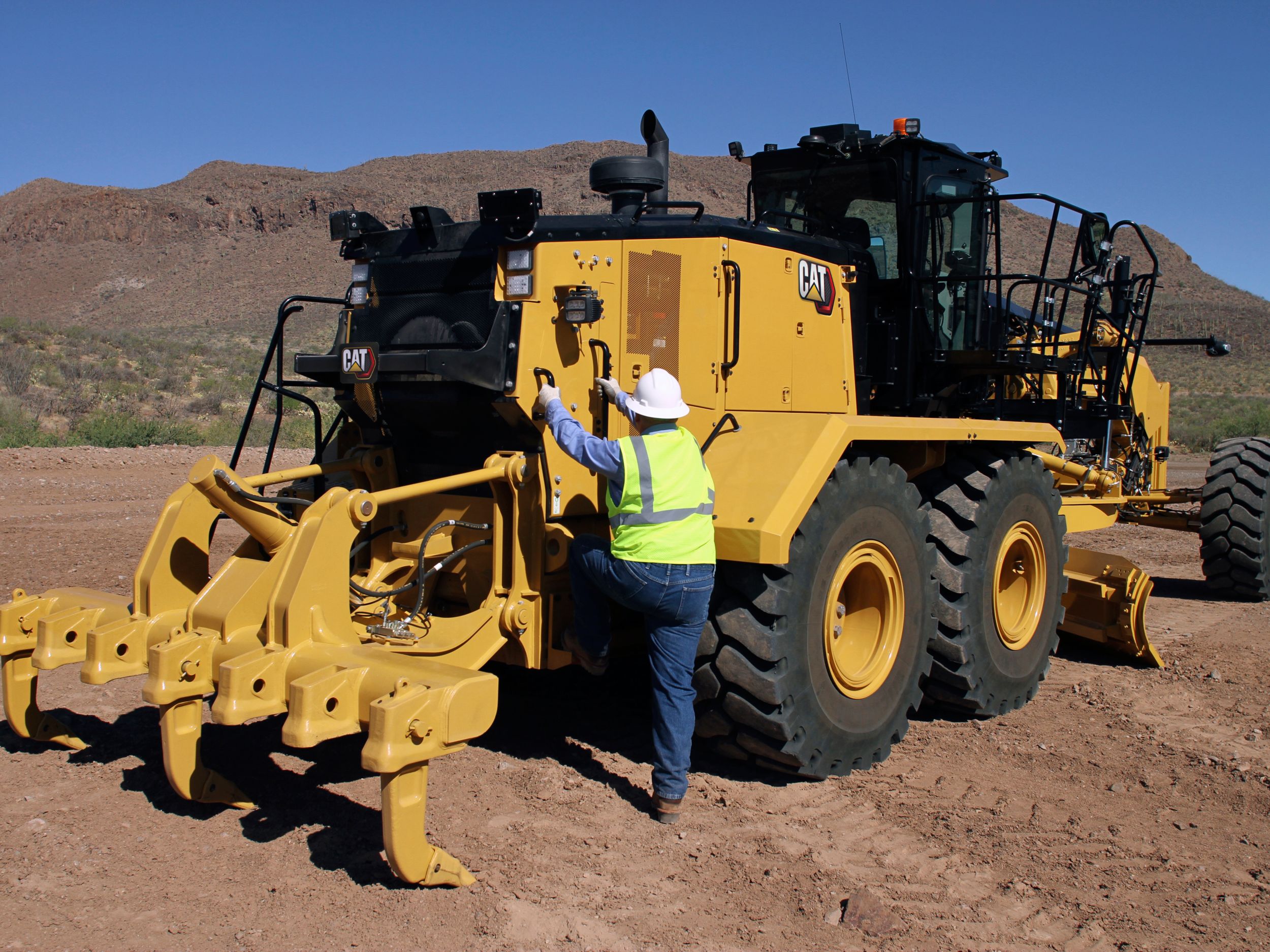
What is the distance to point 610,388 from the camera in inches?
179

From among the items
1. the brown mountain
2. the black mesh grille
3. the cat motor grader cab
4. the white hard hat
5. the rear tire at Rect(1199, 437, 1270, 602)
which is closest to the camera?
the cat motor grader cab

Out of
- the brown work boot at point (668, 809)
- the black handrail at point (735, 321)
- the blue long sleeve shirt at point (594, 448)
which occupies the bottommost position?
the brown work boot at point (668, 809)

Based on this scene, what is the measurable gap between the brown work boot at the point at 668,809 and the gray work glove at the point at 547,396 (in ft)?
5.46

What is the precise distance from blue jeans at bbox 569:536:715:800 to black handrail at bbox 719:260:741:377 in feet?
3.58

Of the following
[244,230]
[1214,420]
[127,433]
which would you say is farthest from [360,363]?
[244,230]

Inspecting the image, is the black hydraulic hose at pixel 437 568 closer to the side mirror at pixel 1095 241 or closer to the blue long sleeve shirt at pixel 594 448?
the blue long sleeve shirt at pixel 594 448

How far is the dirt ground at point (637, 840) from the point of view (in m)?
3.54

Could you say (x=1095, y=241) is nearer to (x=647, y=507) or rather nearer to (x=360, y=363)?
(x=647, y=507)

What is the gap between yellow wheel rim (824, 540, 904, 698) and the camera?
5055 millimetres

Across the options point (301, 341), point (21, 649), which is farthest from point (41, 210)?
point (21, 649)

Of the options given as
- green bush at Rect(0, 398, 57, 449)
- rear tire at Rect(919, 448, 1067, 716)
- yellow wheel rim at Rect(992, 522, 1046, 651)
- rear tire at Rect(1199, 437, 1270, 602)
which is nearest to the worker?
rear tire at Rect(919, 448, 1067, 716)

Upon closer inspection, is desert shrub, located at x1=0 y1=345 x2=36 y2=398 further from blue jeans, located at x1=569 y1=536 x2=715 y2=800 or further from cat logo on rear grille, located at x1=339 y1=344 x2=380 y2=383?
blue jeans, located at x1=569 y1=536 x2=715 y2=800

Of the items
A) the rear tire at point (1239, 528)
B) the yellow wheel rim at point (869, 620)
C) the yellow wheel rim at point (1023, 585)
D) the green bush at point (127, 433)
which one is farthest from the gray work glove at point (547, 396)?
the green bush at point (127, 433)

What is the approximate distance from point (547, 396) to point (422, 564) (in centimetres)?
93
